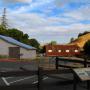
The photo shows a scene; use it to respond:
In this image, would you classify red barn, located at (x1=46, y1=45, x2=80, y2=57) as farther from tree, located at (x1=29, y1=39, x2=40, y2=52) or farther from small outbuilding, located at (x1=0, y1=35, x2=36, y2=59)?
tree, located at (x1=29, y1=39, x2=40, y2=52)

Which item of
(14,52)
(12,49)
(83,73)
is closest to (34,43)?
(12,49)

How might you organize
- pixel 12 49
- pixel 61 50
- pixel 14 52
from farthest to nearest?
pixel 61 50, pixel 12 49, pixel 14 52

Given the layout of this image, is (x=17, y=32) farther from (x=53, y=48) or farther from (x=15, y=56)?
(x=15, y=56)

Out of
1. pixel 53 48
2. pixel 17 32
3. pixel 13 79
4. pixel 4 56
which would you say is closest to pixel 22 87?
pixel 13 79

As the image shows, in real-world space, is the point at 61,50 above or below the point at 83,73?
above

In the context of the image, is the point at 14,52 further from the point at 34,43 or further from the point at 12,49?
the point at 34,43

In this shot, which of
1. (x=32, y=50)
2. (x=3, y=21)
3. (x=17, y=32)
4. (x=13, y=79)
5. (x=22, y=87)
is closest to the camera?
(x=22, y=87)

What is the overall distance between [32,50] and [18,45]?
3.78 m

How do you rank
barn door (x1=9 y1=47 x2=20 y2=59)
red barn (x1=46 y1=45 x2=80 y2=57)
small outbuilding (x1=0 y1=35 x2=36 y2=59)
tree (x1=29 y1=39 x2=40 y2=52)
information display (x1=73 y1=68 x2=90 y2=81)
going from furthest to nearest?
tree (x1=29 y1=39 x2=40 y2=52) → red barn (x1=46 y1=45 x2=80 y2=57) → barn door (x1=9 y1=47 x2=20 y2=59) → small outbuilding (x1=0 y1=35 x2=36 y2=59) → information display (x1=73 y1=68 x2=90 y2=81)

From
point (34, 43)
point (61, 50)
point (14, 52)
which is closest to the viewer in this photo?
point (14, 52)

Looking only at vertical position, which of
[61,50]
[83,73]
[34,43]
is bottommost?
[83,73]

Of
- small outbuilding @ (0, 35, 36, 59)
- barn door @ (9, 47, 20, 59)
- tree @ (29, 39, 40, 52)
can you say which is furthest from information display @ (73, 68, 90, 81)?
tree @ (29, 39, 40, 52)

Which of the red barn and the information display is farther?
the red barn

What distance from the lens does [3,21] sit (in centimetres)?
16075
